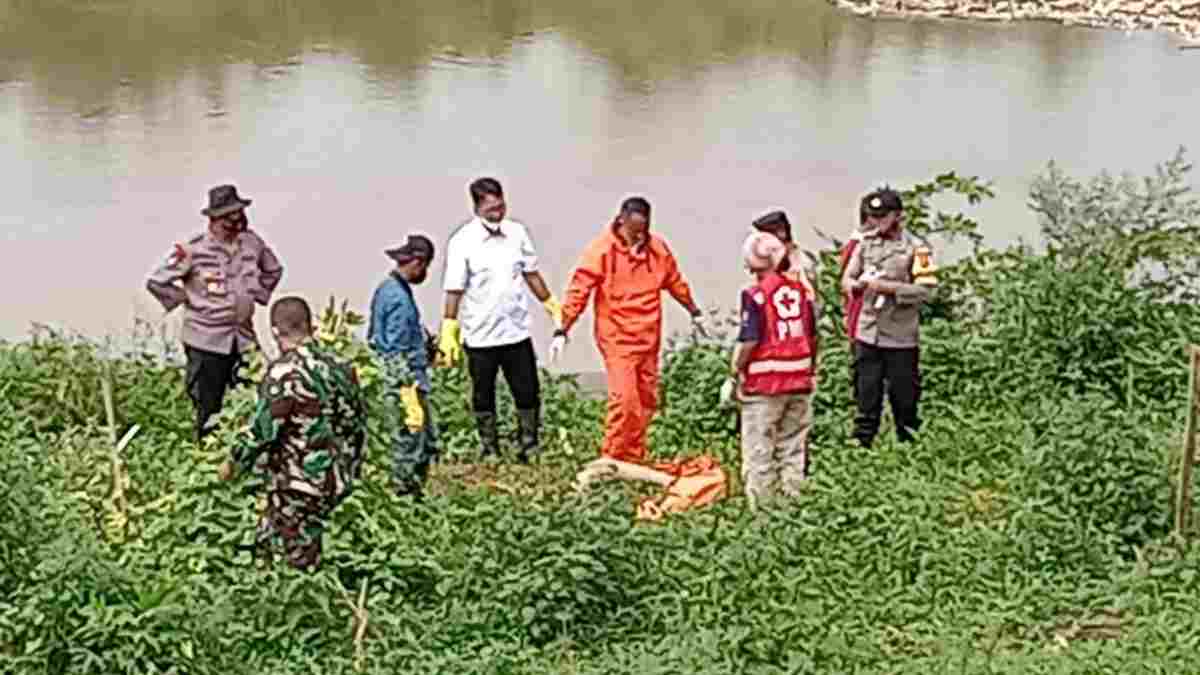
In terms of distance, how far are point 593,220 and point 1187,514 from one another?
23.8 ft

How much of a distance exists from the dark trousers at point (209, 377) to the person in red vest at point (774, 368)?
1.86m

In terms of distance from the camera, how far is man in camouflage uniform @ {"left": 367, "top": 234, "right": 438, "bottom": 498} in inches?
290

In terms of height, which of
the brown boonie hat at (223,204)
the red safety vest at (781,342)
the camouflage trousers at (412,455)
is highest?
the brown boonie hat at (223,204)

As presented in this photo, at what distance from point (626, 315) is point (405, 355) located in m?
0.91

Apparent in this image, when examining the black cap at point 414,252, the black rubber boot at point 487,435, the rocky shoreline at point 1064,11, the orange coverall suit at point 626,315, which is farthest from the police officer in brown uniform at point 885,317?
A: the rocky shoreline at point 1064,11

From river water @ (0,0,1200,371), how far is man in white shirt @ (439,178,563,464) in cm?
194

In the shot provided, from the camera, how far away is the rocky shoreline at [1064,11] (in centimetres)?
2155

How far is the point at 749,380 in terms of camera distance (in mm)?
7289

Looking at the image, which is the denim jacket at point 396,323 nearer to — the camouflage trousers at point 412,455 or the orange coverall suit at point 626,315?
the camouflage trousers at point 412,455

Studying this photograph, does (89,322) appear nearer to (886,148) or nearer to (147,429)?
(147,429)

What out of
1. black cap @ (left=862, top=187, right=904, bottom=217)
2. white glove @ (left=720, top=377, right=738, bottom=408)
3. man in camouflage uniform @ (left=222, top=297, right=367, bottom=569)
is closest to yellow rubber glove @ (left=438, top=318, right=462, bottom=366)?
white glove @ (left=720, top=377, right=738, bottom=408)

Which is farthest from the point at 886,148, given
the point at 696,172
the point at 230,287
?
the point at 230,287

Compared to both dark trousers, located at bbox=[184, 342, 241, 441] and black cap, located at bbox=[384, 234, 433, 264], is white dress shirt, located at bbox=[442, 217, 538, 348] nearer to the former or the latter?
black cap, located at bbox=[384, 234, 433, 264]

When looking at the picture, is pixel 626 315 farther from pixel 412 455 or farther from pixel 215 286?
pixel 215 286
